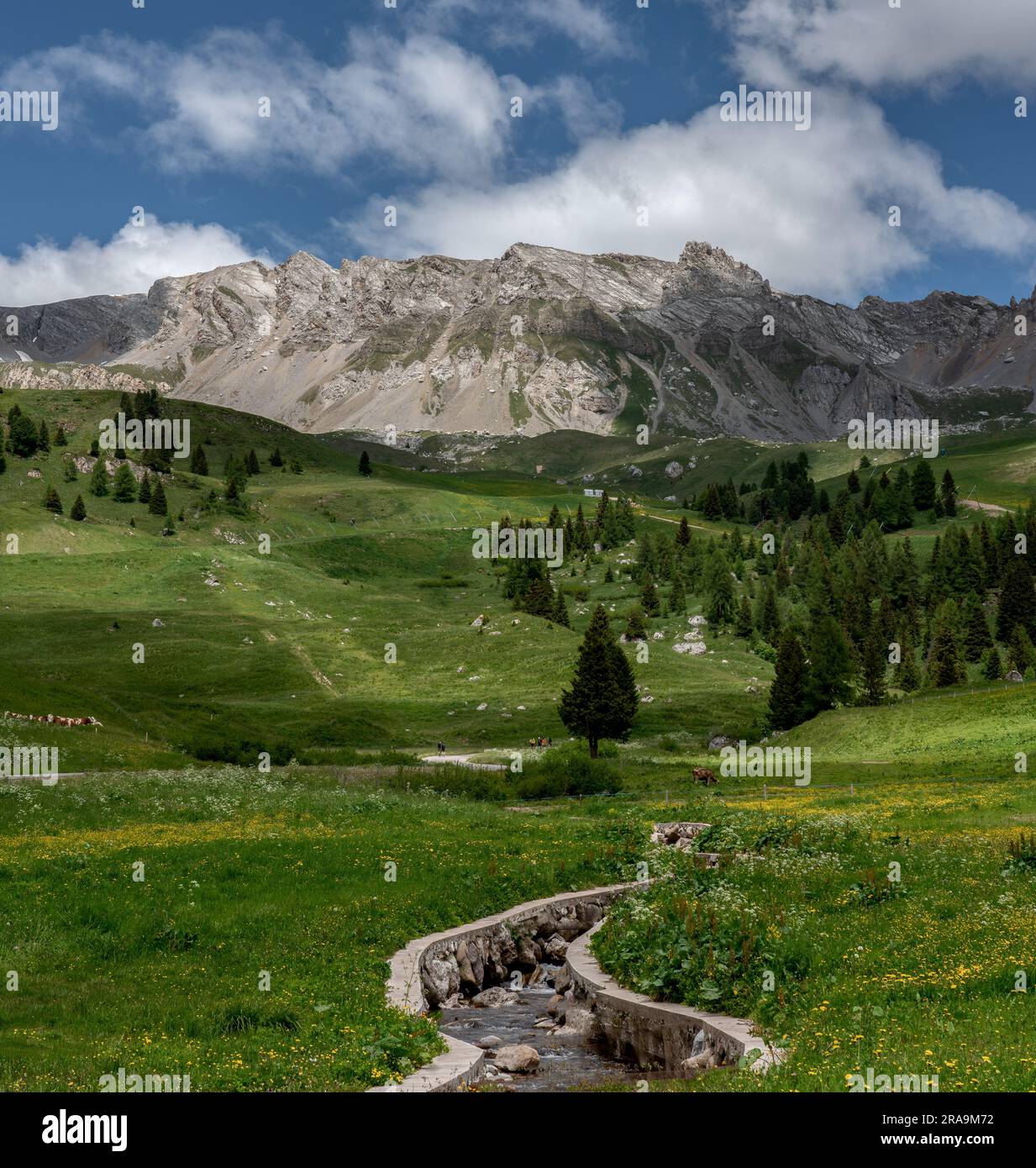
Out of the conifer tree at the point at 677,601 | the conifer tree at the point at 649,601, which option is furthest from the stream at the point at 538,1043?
the conifer tree at the point at 677,601

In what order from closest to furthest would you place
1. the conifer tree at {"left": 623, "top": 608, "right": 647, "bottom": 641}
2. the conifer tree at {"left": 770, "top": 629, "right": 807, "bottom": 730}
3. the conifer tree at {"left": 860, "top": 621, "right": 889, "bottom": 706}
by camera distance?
the conifer tree at {"left": 770, "top": 629, "right": 807, "bottom": 730} < the conifer tree at {"left": 860, "top": 621, "right": 889, "bottom": 706} < the conifer tree at {"left": 623, "top": 608, "right": 647, "bottom": 641}

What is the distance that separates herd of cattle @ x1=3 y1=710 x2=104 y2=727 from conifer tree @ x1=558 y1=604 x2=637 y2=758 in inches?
1895

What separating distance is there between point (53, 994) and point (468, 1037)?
8090 mm

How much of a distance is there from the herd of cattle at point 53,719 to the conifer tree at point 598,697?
4813 centimetres

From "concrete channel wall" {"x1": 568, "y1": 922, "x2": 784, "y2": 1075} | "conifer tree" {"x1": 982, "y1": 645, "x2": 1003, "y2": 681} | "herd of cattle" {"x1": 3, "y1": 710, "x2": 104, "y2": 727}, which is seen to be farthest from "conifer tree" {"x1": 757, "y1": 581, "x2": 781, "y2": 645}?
"concrete channel wall" {"x1": 568, "y1": 922, "x2": 784, "y2": 1075}

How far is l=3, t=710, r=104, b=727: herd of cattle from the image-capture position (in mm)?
69438

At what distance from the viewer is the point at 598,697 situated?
10431 cm

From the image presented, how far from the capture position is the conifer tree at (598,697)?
342ft

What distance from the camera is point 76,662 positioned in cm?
14050

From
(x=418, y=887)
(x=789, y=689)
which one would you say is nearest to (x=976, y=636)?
(x=789, y=689)

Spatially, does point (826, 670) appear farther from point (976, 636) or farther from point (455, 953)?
point (455, 953)

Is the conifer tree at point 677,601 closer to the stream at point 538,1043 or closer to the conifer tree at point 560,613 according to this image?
the conifer tree at point 560,613

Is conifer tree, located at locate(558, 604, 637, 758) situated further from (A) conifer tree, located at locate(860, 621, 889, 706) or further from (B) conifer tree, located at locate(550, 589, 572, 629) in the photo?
(B) conifer tree, located at locate(550, 589, 572, 629)

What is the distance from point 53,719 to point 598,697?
175ft
